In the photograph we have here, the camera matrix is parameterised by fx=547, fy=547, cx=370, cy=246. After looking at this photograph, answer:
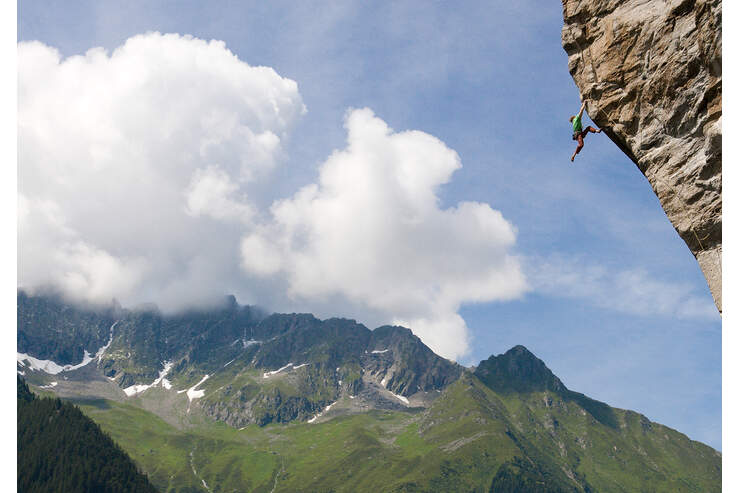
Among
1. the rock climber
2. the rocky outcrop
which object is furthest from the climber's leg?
A: the rocky outcrop

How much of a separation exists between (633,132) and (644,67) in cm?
207

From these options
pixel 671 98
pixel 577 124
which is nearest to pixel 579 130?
pixel 577 124

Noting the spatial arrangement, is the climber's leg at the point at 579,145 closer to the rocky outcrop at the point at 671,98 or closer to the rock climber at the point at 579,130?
the rock climber at the point at 579,130

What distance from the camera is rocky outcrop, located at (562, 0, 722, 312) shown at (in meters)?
16.0

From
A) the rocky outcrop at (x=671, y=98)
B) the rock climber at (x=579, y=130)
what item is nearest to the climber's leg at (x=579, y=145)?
the rock climber at (x=579, y=130)

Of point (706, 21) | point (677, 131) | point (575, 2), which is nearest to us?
point (706, 21)

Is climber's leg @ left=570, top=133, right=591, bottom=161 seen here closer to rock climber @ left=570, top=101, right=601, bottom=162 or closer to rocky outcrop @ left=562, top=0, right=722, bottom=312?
rock climber @ left=570, top=101, right=601, bottom=162

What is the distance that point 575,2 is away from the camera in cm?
1962

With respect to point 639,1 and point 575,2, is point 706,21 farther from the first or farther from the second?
point 575,2

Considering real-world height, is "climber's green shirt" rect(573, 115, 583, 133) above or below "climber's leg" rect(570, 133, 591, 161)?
above

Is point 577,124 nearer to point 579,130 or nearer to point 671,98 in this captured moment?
point 579,130

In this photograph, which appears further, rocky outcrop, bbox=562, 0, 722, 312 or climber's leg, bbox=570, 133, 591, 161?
climber's leg, bbox=570, 133, 591, 161

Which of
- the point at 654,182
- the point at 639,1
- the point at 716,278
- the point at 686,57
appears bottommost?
the point at 716,278
